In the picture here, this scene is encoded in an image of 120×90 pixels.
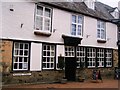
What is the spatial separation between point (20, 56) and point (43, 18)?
3.55 metres

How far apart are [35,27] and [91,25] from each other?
7380 mm

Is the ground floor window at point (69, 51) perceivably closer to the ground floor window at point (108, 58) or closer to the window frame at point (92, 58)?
the window frame at point (92, 58)

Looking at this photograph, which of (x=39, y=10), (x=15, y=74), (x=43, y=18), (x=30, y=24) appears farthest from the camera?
(x=43, y=18)

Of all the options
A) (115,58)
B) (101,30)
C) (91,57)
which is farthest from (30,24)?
(115,58)

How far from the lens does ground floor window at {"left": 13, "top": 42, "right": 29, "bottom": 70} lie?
1767cm

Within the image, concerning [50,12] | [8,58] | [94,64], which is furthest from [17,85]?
[94,64]

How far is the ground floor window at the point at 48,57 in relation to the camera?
1964 centimetres

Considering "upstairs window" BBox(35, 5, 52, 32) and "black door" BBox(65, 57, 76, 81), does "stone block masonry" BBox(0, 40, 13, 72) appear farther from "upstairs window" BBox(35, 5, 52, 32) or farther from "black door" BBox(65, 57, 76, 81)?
"black door" BBox(65, 57, 76, 81)

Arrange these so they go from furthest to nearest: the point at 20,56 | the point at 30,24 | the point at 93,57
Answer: the point at 93,57 → the point at 30,24 → the point at 20,56

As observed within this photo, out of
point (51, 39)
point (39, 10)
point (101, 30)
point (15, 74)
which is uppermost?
point (39, 10)

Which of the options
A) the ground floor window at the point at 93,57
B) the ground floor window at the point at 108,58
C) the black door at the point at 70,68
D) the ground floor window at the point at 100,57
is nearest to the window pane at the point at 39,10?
the black door at the point at 70,68

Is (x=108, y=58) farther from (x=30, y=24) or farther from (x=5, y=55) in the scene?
(x=5, y=55)

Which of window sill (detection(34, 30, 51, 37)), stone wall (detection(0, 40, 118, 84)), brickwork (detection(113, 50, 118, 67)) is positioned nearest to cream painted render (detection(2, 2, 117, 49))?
window sill (detection(34, 30, 51, 37))

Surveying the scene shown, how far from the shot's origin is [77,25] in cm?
2277
